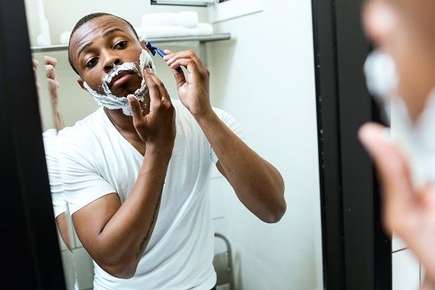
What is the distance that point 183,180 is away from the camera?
2.65 ft

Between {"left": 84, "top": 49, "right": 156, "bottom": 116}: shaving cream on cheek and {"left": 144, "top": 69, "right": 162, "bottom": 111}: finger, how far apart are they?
0.01m

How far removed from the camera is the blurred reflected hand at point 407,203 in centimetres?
22

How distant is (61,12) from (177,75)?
0.23 meters

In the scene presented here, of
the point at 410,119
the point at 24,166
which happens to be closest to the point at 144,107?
the point at 24,166

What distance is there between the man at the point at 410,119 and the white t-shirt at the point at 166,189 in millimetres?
511

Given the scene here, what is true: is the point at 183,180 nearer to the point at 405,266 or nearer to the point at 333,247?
the point at 333,247

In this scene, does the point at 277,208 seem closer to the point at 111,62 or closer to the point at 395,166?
the point at 111,62

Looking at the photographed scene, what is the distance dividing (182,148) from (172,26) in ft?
0.93

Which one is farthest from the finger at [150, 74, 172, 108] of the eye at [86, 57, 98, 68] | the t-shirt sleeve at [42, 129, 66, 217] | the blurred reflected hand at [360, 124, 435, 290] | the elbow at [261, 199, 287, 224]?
the blurred reflected hand at [360, 124, 435, 290]

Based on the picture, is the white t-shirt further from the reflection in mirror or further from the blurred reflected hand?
the blurred reflected hand

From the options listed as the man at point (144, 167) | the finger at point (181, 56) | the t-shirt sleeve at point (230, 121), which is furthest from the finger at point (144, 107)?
the t-shirt sleeve at point (230, 121)

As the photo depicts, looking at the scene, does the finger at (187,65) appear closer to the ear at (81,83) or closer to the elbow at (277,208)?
the ear at (81,83)

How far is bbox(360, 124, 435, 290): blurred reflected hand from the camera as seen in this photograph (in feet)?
0.72

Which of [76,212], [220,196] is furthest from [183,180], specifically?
[76,212]
